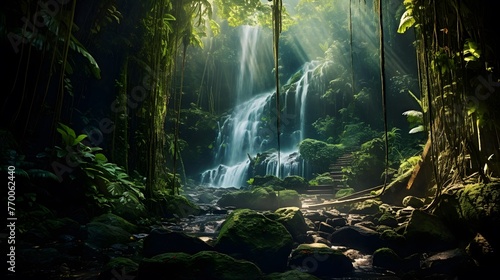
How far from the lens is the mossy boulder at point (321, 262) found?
12.8 ft

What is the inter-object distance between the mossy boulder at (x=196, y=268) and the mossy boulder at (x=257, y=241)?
691 mm

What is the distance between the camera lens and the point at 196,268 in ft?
10.4

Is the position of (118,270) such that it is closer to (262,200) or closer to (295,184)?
(262,200)

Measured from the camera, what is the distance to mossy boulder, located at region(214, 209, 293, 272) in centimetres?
402

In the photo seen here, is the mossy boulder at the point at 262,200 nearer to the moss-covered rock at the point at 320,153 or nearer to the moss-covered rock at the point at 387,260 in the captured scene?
the moss-covered rock at the point at 387,260

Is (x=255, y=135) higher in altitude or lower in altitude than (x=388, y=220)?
higher

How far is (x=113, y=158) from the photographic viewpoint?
6.83 meters

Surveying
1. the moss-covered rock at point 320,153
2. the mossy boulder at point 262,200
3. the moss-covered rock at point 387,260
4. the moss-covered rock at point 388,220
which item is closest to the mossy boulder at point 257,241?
the moss-covered rock at point 387,260

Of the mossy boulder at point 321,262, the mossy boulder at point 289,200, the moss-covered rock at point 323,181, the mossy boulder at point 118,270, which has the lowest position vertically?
the mossy boulder at point 321,262

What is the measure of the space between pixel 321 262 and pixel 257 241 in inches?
33.9

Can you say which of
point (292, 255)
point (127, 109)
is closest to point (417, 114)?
point (292, 255)

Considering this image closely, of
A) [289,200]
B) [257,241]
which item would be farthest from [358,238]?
[289,200]

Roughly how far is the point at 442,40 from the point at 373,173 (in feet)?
24.0

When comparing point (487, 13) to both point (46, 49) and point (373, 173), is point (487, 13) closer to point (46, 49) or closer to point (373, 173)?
point (46, 49)
